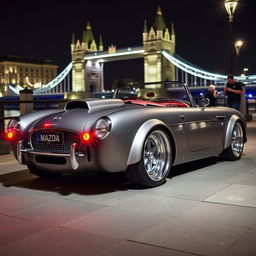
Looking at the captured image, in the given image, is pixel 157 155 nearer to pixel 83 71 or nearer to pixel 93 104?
pixel 93 104

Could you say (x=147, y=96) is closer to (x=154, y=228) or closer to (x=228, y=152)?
(x=228, y=152)

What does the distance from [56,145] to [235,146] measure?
2.93 meters

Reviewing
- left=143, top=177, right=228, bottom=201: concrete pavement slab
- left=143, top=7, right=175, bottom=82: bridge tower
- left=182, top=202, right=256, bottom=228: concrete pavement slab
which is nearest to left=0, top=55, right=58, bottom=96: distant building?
left=143, top=7, right=175, bottom=82: bridge tower

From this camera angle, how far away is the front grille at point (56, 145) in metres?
4.30

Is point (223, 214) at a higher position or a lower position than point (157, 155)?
lower

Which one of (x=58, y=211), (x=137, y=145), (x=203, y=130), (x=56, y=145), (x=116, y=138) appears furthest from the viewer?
(x=203, y=130)

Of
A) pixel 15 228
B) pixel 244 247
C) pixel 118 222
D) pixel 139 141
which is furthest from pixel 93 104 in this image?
pixel 244 247

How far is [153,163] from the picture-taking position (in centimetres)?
470

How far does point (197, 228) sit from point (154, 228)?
0.98 feet

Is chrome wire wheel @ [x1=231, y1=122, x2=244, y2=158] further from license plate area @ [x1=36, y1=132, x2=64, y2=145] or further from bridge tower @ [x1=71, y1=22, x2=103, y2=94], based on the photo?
bridge tower @ [x1=71, y1=22, x2=103, y2=94]

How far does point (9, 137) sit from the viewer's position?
193 inches

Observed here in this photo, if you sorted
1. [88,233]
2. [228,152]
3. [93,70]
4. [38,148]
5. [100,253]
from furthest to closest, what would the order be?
1. [93,70]
2. [228,152]
3. [38,148]
4. [88,233]
5. [100,253]

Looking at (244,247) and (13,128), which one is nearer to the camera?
(244,247)

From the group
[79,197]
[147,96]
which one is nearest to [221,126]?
[147,96]
